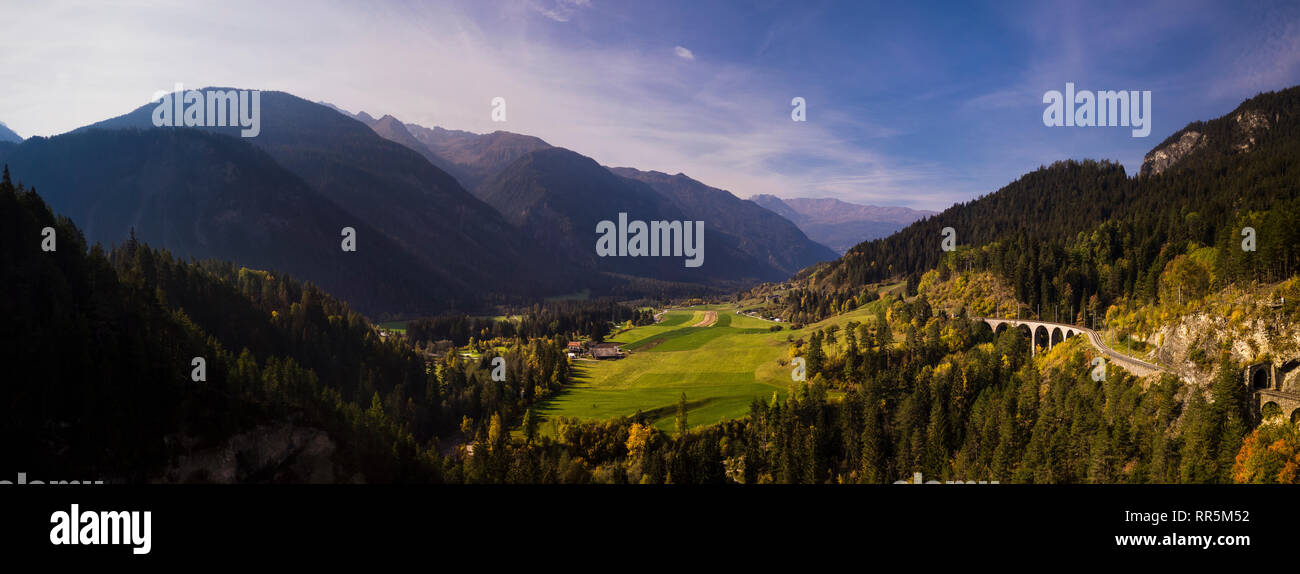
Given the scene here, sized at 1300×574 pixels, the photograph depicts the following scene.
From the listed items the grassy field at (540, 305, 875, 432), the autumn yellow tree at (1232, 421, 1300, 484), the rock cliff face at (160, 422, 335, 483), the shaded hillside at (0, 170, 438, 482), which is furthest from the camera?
the grassy field at (540, 305, 875, 432)

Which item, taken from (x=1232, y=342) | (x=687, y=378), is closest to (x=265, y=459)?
(x=687, y=378)

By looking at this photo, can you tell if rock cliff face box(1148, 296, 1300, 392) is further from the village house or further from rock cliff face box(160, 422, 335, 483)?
the village house

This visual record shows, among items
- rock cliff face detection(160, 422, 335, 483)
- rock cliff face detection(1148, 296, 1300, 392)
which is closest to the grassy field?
rock cliff face detection(160, 422, 335, 483)

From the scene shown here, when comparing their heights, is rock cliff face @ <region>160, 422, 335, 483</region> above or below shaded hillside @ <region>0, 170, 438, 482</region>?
below

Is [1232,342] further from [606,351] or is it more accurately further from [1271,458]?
[606,351]

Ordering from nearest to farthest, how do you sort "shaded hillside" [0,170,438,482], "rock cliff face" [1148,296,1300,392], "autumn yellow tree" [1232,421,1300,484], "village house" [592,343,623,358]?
"autumn yellow tree" [1232,421,1300,484] < "shaded hillside" [0,170,438,482] < "rock cliff face" [1148,296,1300,392] < "village house" [592,343,623,358]

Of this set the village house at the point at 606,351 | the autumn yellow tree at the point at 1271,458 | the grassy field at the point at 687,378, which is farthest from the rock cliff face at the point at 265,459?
the autumn yellow tree at the point at 1271,458
